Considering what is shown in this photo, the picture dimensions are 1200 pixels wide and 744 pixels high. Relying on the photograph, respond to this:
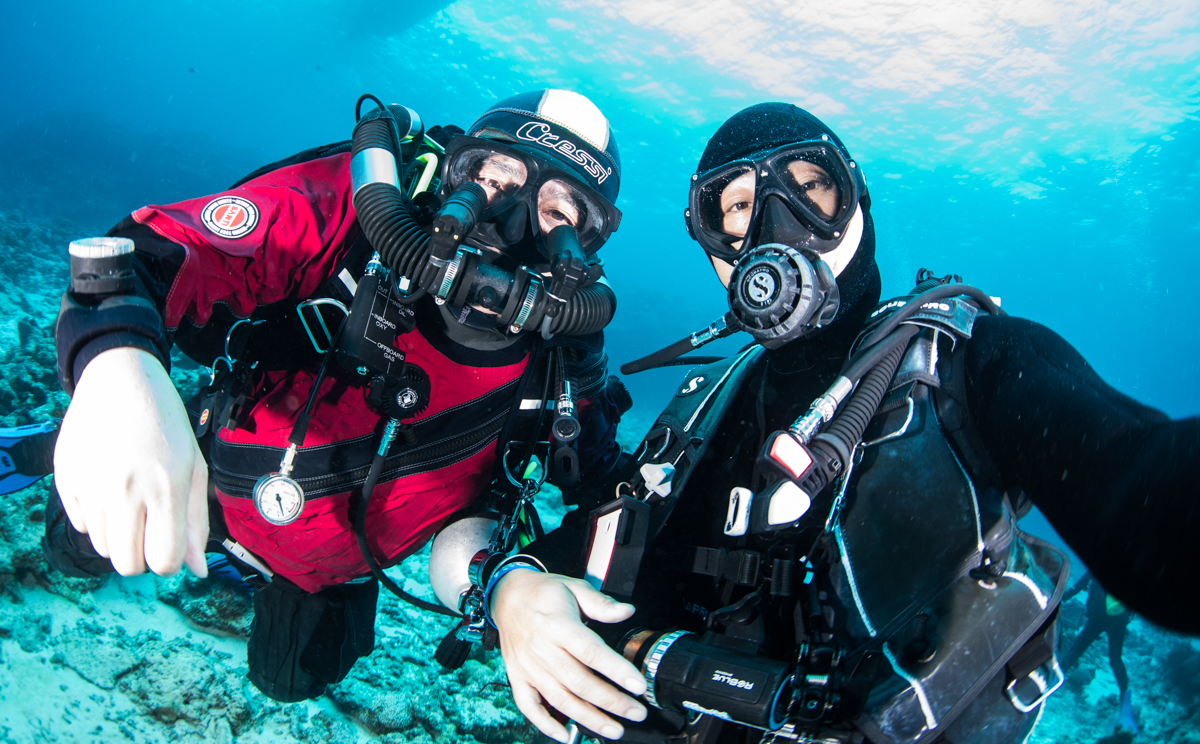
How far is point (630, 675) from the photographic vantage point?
1194 millimetres

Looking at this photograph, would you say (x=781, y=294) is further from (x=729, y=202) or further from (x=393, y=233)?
(x=393, y=233)

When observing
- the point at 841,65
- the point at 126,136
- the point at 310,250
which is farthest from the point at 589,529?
the point at 126,136

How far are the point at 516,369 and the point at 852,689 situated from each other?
6.55 feet

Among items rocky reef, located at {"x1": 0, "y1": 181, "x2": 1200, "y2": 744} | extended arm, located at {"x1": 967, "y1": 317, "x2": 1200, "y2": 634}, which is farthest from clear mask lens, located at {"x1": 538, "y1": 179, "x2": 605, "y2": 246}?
rocky reef, located at {"x1": 0, "y1": 181, "x2": 1200, "y2": 744}

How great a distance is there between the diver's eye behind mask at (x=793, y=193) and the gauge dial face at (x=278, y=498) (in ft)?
6.75

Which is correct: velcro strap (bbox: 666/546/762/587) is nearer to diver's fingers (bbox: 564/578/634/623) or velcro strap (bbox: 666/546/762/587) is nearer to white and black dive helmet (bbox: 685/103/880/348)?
diver's fingers (bbox: 564/578/634/623)

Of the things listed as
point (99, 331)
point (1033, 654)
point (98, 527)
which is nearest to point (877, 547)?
point (1033, 654)

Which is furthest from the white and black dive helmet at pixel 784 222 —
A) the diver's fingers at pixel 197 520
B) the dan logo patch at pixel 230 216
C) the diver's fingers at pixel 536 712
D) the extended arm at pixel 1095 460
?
the dan logo patch at pixel 230 216

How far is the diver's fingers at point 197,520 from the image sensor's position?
99 cm

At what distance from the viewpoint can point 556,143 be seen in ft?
8.28

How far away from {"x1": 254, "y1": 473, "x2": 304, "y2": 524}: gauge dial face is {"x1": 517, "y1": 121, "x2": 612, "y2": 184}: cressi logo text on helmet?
6.21 feet

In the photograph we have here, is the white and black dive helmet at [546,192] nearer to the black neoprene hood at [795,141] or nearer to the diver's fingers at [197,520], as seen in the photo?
the black neoprene hood at [795,141]

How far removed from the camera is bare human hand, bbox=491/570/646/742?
1211 mm

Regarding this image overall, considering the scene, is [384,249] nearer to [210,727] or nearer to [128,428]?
[128,428]
